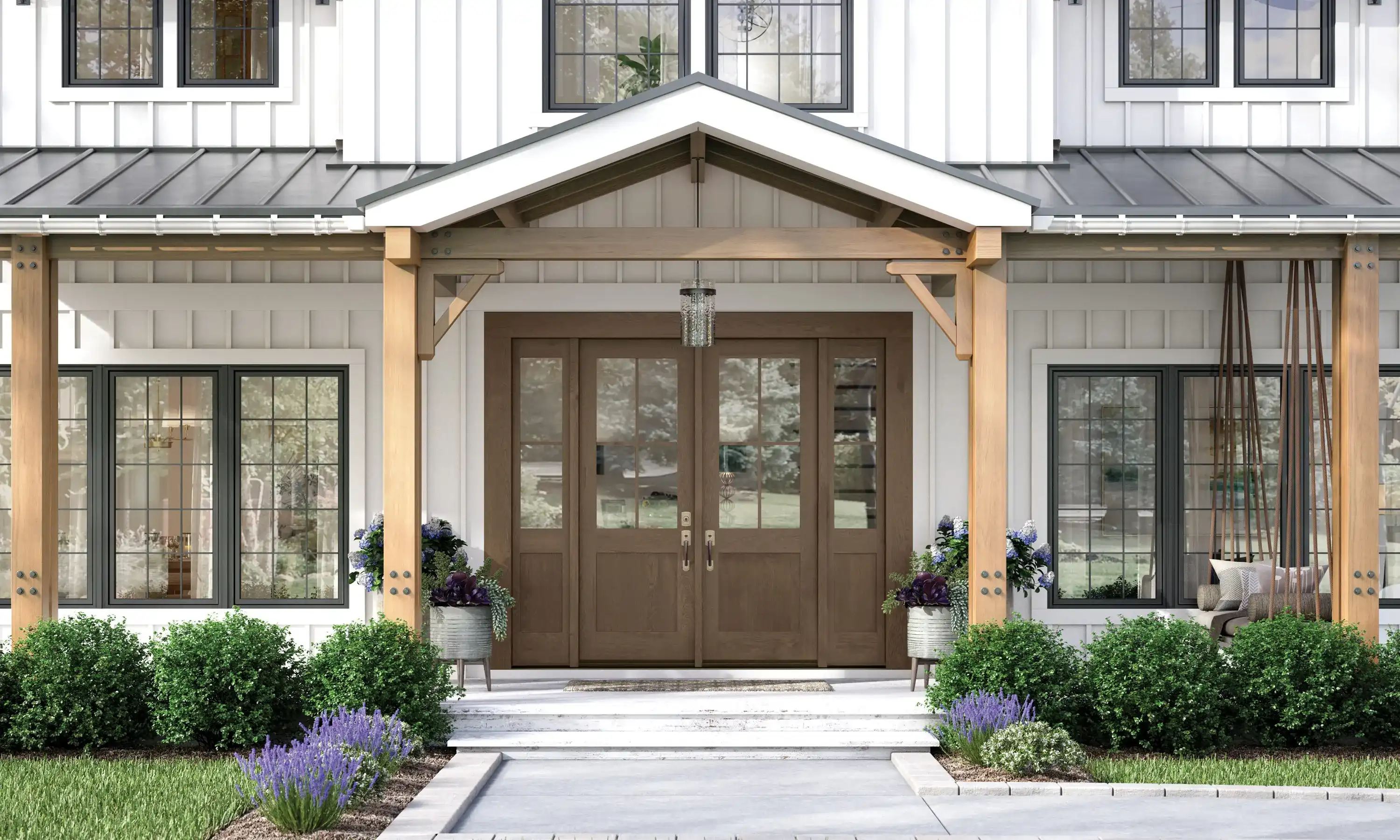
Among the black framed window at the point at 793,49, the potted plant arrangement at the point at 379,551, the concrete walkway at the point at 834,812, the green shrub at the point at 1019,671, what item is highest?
the black framed window at the point at 793,49

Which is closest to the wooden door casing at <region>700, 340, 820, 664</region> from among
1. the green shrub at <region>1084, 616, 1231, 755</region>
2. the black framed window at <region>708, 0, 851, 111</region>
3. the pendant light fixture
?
the pendant light fixture

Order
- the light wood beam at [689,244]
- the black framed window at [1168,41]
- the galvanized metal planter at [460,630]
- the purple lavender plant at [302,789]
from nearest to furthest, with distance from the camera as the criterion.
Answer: the purple lavender plant at [302,789] < the light wood beam at [689,244] < the galvanized metal planter at [460,630] < the black framed window at [1168,41]

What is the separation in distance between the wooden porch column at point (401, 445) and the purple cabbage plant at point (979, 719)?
3098mm

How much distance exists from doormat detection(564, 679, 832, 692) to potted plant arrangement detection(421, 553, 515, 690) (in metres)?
0.66

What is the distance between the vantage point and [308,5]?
387 inches

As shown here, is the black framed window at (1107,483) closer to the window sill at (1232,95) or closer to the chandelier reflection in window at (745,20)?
the window sill at (1232,95)

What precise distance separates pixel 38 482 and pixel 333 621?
2.35 metres

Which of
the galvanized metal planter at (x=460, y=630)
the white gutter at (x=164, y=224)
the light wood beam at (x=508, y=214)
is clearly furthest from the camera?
the galvanized metal planter at (x=460, y=630)

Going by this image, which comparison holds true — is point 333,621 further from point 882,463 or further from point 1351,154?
point 1351,154

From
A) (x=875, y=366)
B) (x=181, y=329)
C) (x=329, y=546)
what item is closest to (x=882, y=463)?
(x=875, y=366)

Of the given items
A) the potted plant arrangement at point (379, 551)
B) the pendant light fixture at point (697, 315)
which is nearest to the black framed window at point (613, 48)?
the pendant light fixture at point (697, 315)

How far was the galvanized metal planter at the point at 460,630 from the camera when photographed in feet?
28.0

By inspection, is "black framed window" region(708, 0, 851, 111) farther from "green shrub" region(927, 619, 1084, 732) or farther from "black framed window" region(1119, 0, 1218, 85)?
"green shrub" region(927, 619, 1084, 732)

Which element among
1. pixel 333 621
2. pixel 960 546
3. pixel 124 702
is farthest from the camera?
pixel 333 621
